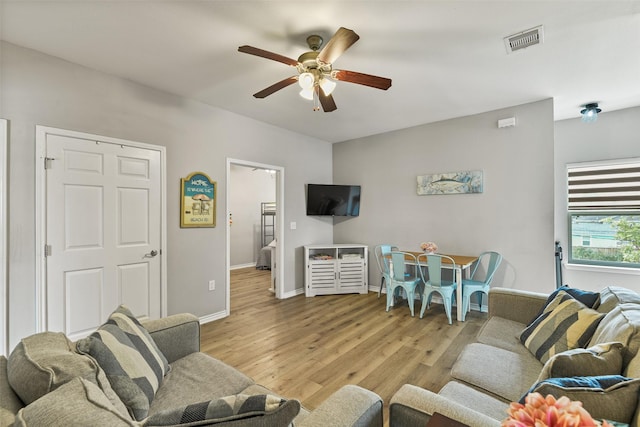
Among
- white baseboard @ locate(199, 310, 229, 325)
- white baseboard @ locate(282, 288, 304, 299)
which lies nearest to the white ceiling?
white baseboard @ locate(199, 310, 229, 325)

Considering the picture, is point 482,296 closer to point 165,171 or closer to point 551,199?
point 551,199

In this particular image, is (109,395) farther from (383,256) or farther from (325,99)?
(383,256)

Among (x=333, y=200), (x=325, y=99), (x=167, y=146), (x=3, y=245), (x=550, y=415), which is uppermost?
(x=325, y=99)

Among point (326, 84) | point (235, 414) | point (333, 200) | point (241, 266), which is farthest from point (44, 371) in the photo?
point (241, 266)

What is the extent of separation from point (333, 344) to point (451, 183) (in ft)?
9.30

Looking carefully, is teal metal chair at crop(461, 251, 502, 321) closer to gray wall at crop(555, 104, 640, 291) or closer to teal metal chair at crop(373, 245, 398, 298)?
teal metal chair at crop(373, 245, 398, 298)

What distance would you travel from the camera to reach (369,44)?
7.54 ft

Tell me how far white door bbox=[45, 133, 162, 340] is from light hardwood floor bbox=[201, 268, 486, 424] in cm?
100

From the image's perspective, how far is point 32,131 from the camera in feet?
7.77

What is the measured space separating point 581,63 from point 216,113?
12.8 feet

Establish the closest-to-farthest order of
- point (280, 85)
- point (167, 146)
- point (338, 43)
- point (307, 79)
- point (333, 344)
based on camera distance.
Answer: point (338, 43) < point (307, 79) < point (280, 85) < point (333, 344) < point (167, 146)

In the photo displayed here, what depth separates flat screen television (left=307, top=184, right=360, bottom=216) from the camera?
4957 millimetres

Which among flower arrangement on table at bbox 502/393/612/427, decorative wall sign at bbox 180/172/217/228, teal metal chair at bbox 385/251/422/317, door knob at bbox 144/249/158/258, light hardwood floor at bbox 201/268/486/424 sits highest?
decorative wall sign at bbox 180/172/217/228

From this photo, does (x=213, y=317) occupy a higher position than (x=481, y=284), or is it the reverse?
(x=481, y=284)
